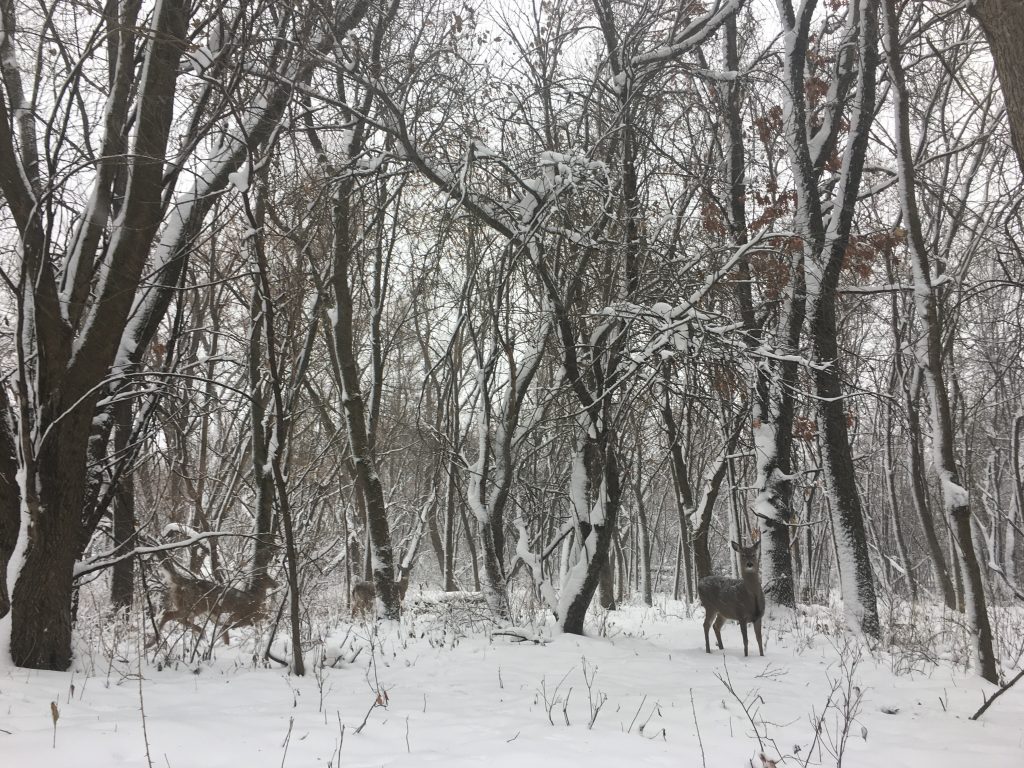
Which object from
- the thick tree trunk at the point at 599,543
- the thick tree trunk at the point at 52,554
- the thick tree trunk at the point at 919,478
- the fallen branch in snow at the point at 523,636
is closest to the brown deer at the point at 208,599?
the thick tree trunk at the point at 52,554

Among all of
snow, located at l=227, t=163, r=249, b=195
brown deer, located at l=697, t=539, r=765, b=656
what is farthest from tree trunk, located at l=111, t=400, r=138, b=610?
brown deer, located at l=697, t=539, r=765, b=656

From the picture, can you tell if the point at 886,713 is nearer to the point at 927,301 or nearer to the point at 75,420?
the point at 927,301

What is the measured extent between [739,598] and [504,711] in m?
3.43

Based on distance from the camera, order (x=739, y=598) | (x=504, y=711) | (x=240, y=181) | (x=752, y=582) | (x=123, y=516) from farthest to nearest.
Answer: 1. (x=752, y=582)
2. (x=739, y=598)
3. (x=123, y=516)
4. (x=504, y=711)
5. (x=240, y=181)

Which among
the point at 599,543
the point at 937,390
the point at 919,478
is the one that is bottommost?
the point at 599,543

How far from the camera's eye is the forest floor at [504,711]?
2920mm

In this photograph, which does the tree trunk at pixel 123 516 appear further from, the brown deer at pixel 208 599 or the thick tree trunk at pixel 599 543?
the thick tree trunk at pixel 599 543

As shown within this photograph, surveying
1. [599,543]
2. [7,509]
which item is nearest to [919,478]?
[599,543]

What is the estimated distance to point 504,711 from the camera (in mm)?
3951

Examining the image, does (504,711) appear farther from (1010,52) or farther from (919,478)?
(919,478)

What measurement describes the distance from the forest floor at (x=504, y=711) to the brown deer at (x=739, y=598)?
395 millimetres

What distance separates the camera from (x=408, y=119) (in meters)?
6.11

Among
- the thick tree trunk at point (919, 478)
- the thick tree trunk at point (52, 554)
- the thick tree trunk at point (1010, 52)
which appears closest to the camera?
the thick tree trunk at point (1010, 52)

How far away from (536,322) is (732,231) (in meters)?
3.52
